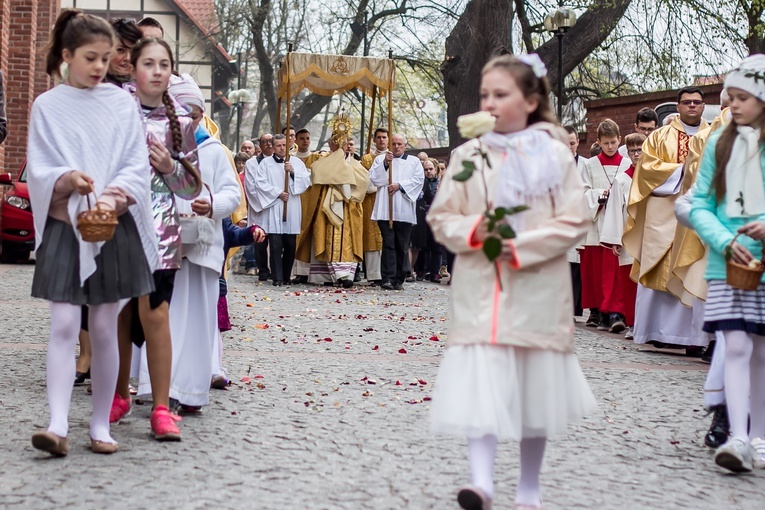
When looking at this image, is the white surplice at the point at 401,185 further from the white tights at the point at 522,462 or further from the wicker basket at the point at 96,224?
the white tights at the point at 522,462

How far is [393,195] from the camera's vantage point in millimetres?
18297

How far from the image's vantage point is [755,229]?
17.4 feet

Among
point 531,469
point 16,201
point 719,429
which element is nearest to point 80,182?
point 531,469

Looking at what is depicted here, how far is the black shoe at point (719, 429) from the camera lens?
18.7 ft

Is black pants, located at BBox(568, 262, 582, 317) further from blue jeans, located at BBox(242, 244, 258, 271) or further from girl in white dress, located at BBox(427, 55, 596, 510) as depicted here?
girl in white dress, located at BBox(427, 55, 596, 510)

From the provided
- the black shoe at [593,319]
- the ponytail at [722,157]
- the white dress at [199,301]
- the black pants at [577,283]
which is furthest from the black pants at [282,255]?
the ponytail at [722,157]

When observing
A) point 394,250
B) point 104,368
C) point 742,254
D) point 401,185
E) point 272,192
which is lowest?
point 104,368

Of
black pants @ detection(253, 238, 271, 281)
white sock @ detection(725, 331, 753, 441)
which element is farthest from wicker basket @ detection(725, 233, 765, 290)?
black pants @ detection(253, 238, 271, 281)

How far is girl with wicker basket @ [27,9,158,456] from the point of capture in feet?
16.6

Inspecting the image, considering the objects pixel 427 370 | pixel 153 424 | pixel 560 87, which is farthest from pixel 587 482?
pixel 560 87

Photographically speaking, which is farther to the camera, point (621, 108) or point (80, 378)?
point (621, 108)

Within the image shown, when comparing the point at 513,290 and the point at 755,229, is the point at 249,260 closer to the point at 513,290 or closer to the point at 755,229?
the point at 755,229

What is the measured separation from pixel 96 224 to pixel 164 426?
113 centimetres

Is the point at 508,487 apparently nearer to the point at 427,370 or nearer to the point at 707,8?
the point at 427,370
